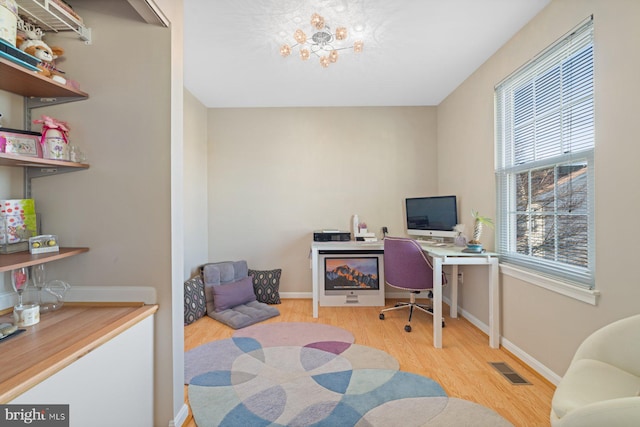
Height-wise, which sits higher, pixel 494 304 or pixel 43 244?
pixel 43 244

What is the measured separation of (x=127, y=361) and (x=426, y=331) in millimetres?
2625

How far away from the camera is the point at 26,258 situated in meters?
1.33

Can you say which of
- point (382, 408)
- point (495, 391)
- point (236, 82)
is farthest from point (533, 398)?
point (236, 82)

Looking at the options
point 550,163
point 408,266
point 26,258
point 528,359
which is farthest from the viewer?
point 408,266

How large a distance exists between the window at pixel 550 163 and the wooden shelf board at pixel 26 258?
292cm

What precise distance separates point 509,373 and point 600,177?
1.52 metres

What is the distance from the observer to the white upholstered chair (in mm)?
1018

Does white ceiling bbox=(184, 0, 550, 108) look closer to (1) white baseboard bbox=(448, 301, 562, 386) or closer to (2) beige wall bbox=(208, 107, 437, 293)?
(2) beige wall bbox=(208, 107, 437, 293)

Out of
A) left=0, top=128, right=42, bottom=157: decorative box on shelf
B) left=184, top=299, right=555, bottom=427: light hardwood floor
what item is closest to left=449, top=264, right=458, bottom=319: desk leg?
left=184, top=299, right=555, bottom=427: light hardwood floor

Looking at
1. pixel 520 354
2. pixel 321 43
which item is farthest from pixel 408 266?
pixel 321 43

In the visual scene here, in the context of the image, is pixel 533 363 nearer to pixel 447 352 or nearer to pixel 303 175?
pixel 447 352

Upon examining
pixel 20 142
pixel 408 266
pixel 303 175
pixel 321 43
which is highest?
pixel 321 43

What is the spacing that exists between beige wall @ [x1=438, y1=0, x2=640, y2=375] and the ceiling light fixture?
1.35m

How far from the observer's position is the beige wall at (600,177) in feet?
5.13
